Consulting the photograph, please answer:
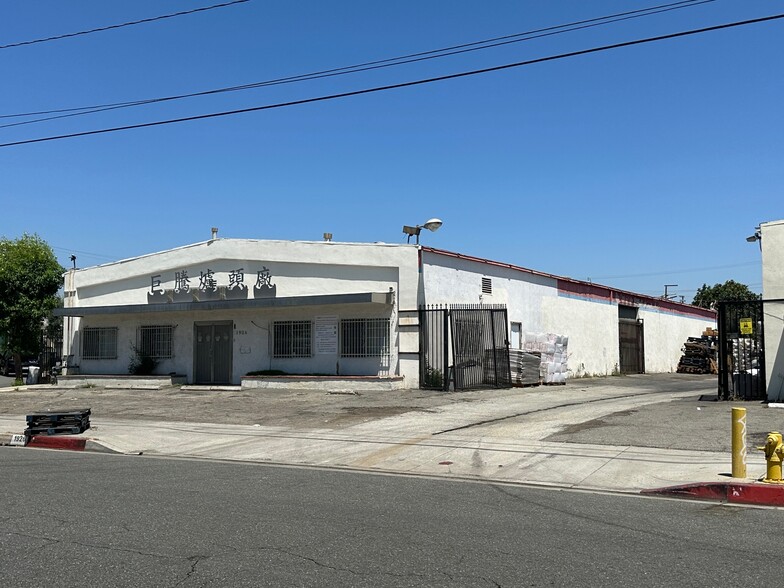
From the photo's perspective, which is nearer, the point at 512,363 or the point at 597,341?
the point at 512,363

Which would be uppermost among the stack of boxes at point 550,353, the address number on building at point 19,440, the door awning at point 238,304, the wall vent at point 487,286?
the wall vent at point 487,286

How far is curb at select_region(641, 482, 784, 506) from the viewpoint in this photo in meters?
8.72

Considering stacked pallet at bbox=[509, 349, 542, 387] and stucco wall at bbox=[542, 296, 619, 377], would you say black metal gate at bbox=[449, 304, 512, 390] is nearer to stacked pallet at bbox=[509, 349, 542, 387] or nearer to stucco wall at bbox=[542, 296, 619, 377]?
stacked pallet at bbox=[509, 349, 542, 387]

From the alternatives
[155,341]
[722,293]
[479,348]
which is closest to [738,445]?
[479,348]

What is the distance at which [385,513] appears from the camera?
7949 millimetres

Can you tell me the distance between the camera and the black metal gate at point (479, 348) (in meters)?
23.0

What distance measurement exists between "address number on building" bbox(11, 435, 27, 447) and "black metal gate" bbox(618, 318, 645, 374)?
27.4m

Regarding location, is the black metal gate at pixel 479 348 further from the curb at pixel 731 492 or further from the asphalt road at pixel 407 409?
the curb at pixel 731 492

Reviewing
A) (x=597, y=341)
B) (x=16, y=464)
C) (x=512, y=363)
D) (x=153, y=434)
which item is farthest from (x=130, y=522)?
(x=597, y=341)

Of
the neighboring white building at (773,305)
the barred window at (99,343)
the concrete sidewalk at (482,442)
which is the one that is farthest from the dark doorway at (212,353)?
Result: the neighboring white building at (773,305)

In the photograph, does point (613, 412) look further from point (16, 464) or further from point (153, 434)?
point (16, 464)

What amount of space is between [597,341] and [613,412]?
673 inches

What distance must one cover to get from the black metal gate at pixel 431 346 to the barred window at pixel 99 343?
1357cm

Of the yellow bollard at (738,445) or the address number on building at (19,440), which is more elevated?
the yellow bollard at (738,445)
